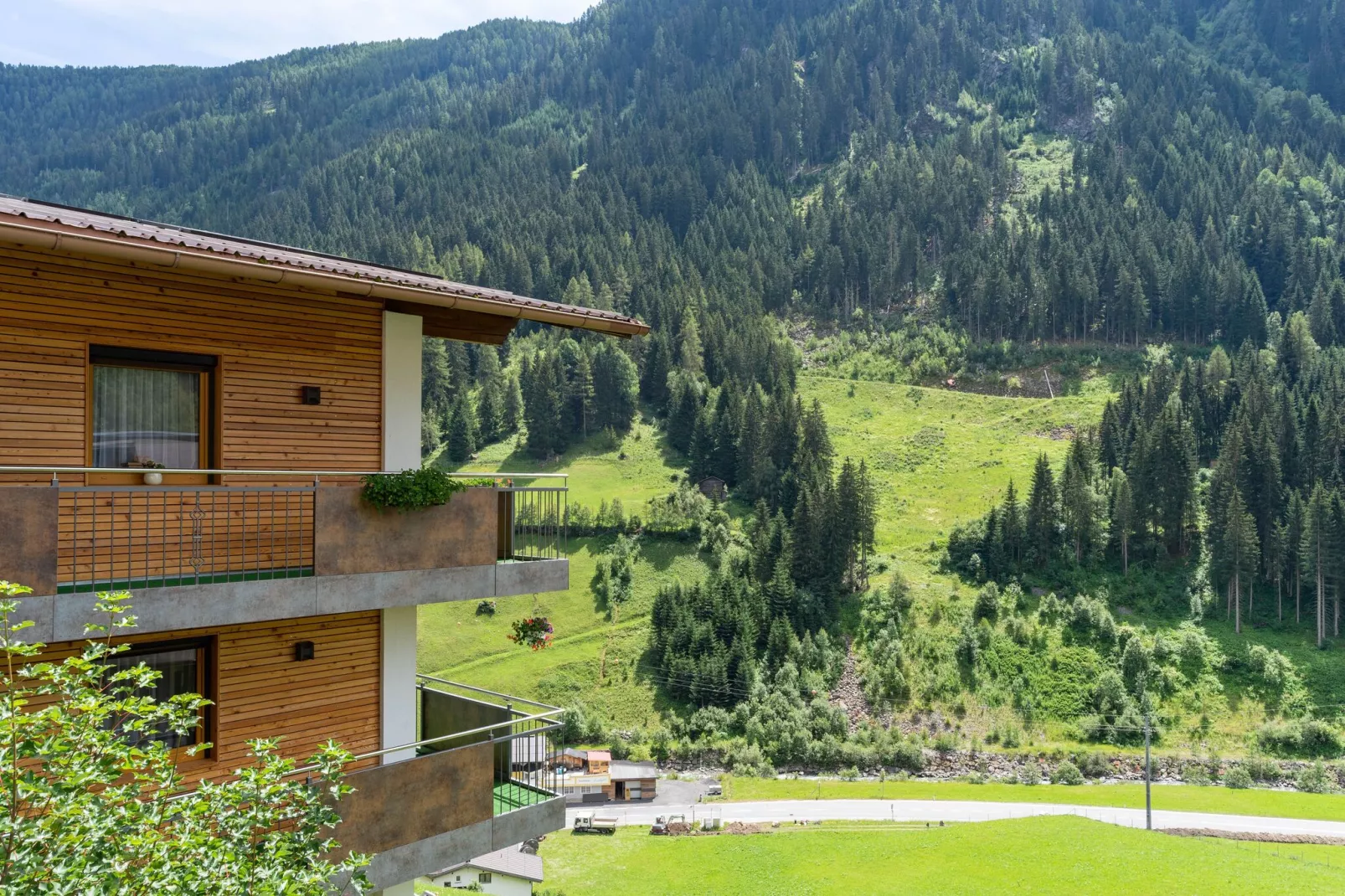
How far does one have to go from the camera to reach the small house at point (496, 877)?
40.2 metres

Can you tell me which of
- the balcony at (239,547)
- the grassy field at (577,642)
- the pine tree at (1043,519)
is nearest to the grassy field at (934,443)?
the pine tree at (1043,519)

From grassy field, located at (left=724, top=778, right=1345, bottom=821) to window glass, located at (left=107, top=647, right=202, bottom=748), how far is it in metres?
58.0

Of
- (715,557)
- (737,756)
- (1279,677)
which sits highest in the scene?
(715,557)

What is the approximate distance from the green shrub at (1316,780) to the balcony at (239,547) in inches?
2782

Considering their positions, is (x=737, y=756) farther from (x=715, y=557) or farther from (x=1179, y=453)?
(x=1179, y=453)

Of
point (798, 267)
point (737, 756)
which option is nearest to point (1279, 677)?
point (737, 756)

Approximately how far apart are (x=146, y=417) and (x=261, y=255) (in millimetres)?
2322

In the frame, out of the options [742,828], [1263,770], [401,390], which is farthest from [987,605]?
[401,390]

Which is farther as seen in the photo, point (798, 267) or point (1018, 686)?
point (798, 267)

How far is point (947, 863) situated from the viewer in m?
48.5

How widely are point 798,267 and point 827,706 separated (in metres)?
119

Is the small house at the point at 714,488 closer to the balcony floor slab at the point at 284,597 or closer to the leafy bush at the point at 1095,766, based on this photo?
the leafy bush at the point at 1095,766

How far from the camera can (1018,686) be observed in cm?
7838

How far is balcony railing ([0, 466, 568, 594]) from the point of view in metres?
10.2
